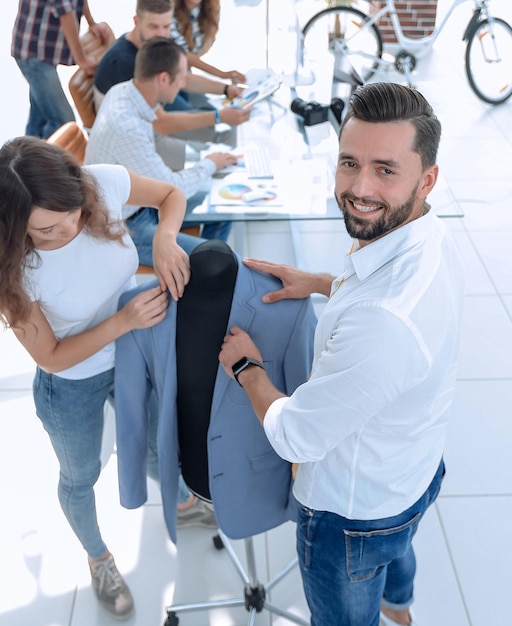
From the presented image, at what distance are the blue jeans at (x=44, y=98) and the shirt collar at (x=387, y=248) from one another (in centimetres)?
352

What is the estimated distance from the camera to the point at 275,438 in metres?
1.41

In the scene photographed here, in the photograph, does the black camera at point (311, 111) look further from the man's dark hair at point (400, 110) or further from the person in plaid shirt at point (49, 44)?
the man's dark hair at point (400, 110)

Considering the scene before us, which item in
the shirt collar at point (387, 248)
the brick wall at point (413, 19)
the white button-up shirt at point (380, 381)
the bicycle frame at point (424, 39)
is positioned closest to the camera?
the white button-up shirt at point (380, 381)

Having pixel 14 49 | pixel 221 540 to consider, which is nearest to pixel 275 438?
pixel 221 540

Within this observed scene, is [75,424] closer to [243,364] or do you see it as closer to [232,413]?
[232,413]

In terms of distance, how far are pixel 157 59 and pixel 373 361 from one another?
7.12 ft

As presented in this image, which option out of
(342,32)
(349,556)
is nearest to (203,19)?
(342,32)

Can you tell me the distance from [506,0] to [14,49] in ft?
19.5

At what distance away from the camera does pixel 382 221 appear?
1.38m

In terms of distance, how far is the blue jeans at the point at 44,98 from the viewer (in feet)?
14.0

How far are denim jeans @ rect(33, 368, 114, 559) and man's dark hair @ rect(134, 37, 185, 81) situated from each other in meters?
1.57

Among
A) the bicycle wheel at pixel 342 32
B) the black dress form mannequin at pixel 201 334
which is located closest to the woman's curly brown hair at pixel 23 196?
the black dress form mannequin at pixel 201 334

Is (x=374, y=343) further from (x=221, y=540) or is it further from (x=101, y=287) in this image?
(x=221, y=540)

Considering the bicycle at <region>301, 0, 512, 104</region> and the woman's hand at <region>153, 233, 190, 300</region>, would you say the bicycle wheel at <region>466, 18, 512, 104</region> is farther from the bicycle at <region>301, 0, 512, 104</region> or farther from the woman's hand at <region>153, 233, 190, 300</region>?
the woman's hand at <region>153, 233, 190, 300</region>
